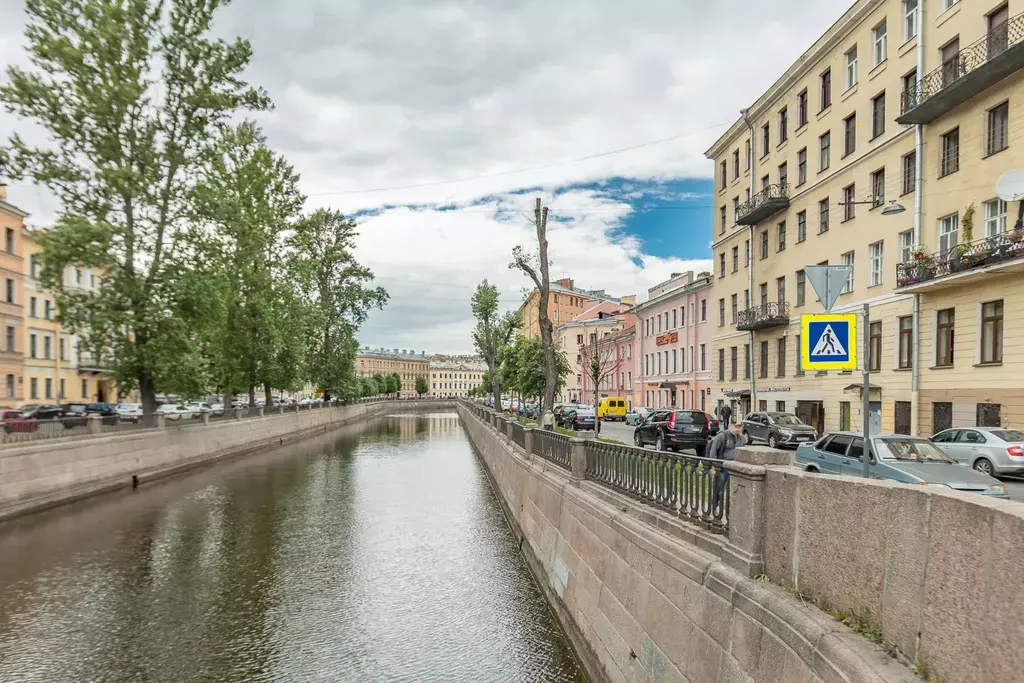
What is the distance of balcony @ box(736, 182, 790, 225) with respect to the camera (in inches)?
1366

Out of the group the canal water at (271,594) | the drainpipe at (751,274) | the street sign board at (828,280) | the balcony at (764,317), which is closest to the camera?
the street sign board at (828,280)

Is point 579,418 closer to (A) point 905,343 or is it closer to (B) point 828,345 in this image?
(A) point 905,343

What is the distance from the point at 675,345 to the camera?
52.6 meters

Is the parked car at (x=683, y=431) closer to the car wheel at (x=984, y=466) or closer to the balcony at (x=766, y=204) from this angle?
the car wheel at (x=984, y=466)

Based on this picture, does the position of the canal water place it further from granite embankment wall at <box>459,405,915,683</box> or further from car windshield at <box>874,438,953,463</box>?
car windshield at <box>874,438,953,463</box>

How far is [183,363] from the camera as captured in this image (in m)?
26.6

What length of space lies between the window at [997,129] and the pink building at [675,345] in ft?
81.2

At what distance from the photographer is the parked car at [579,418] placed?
3859 centimetres

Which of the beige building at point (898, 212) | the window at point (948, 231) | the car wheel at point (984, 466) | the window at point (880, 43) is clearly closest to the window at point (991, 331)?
the beige building at point (898, 212)

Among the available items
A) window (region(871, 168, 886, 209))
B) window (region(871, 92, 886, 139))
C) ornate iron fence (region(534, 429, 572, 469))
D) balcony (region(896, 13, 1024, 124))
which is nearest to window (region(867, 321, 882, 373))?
window (region(871, 168, 886, 209))

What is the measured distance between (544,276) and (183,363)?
14.4 m

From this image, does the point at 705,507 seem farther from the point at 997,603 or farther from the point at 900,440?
the point at 900,440

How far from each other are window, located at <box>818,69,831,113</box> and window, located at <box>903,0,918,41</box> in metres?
5.48

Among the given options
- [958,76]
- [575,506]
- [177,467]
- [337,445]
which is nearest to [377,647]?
[575,506]
